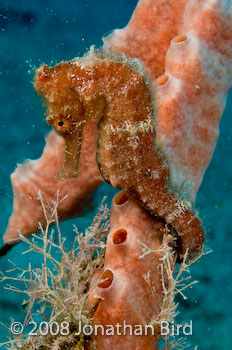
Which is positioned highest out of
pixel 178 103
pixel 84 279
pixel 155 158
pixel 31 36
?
pixel 31 36

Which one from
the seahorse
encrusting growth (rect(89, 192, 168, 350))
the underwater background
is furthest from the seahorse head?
the underwater background

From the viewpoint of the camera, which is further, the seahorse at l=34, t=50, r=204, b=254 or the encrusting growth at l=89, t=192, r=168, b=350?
the encrusting growth at l=89, t=192, r=168, b=350

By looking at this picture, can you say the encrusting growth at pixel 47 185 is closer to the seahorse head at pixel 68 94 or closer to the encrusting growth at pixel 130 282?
the encrusting growth at pixel 130 282

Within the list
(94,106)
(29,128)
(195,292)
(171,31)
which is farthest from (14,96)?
(195,292)

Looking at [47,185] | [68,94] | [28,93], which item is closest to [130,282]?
[47,185]

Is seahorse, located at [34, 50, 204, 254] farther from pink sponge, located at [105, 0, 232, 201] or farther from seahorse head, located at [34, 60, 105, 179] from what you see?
pink sponge, located at [105, 0, 232, 201]

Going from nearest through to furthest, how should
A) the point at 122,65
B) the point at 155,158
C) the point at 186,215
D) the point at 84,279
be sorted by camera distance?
the point at 122,65 → the point at 155,158 → the point at 186,215 → the point at 84,279

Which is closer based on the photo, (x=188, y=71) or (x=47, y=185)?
(x=188, y=71)

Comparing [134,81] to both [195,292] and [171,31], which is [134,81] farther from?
[195,292]

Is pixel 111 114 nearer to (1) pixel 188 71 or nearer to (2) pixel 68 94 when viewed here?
(2) pixel 68 94
